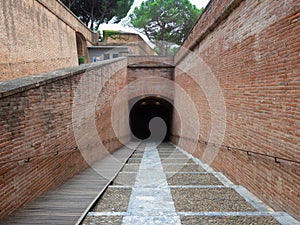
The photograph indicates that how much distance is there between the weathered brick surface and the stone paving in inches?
193

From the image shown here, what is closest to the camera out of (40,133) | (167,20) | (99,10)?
(40,133)

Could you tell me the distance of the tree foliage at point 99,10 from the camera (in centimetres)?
2267

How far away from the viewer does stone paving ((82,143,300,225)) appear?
3.07 meters

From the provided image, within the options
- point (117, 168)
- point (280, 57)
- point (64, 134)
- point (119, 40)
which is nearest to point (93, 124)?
point (117, 168)

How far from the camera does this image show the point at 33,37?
8.98 meters

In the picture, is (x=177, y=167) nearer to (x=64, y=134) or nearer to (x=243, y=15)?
(x=64, y=134)

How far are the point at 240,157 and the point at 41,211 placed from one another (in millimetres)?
3526

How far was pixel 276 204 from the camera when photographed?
3312 mm

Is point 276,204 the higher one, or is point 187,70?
point 187,70

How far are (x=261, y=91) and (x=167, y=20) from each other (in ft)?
63.7

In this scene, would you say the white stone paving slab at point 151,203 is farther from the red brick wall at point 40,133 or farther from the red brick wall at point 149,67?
the red brick wall at point 149,67

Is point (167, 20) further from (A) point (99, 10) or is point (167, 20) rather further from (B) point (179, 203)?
(B) point (179, 203)

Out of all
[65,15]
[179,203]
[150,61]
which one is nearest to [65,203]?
[179,203]

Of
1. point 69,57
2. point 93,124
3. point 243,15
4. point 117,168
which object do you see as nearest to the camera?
point 243,15
